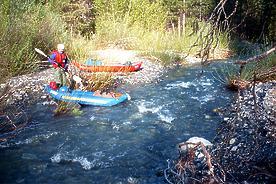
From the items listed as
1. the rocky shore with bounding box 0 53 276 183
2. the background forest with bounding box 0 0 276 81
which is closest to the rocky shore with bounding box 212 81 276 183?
the rocky shore with bounding box 0 53 276 183

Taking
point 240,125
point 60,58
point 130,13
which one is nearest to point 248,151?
point 240,125

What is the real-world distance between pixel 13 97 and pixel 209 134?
4.42m

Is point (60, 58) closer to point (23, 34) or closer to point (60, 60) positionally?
point (60, 60)

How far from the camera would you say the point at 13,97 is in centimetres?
793

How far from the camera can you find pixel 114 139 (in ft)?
19.9

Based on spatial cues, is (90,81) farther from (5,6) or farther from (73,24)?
(73,24)

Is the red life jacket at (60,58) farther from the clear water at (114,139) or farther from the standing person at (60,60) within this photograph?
the clear water at (114,139)

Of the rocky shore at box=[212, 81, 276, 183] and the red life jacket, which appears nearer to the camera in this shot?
the rocky shore at box=[212, 81, 276, 183]

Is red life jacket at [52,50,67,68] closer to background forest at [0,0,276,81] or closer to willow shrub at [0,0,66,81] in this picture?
willow shrub at [0,0,66,81]

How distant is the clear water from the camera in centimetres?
493

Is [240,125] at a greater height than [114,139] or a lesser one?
greater

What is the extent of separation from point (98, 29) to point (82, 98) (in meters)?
6.48

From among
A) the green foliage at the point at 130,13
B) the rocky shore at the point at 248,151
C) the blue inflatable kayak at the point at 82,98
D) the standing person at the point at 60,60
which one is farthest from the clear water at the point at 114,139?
the green foliage at the point at 130,13

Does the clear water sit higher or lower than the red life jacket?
lower
